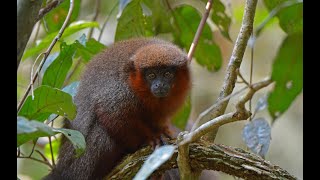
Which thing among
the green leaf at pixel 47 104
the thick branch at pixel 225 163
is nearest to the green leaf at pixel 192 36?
the thick branch at pixel 225 163

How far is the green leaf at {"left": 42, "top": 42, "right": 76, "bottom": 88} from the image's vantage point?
8.67ft

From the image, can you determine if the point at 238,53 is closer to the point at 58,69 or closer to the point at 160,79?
the point at 160,79

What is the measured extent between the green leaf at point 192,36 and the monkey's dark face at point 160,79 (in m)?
0.60

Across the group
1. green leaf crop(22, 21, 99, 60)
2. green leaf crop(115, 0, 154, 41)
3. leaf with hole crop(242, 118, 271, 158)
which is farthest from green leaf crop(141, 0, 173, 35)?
leaf with hole crop(242, 118, 271, 158)

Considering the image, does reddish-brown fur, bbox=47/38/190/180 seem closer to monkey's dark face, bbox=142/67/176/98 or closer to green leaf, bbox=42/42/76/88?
monkey's dark face, bbox=142/67/176/98

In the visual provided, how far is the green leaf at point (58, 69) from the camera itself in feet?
8.67

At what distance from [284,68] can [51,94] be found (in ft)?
3.32

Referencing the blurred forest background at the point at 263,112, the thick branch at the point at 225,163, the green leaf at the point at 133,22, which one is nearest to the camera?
the thick branch at the point at 225,163

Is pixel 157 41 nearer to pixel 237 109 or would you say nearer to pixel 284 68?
pixel 237 109

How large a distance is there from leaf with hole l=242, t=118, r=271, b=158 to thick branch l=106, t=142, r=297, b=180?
0.80 ft

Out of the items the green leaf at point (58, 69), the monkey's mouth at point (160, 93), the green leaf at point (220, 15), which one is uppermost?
the green leaf at point (220, 15)

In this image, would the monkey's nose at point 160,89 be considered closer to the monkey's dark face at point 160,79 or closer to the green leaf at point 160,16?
the monkey's dark face at point 160,79

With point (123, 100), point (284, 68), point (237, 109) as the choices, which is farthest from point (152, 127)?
point (284, 68)
